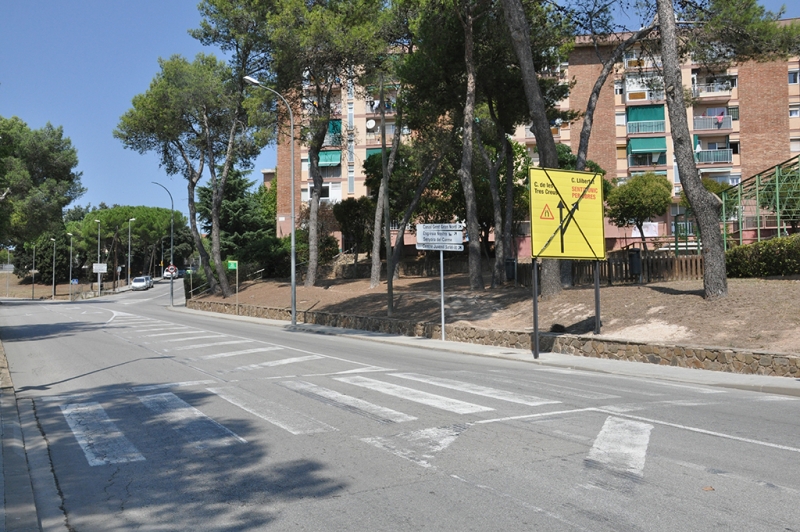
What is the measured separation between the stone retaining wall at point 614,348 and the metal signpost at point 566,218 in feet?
3.22

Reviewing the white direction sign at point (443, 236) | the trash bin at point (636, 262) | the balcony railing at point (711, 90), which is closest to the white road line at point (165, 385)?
the white direction sign at point (443, 236)

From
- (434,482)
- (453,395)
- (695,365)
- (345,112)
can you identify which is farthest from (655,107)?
(434,482)

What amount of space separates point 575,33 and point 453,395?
2076 cm

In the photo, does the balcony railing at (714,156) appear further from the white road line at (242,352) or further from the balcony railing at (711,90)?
the white road line at (242,352)

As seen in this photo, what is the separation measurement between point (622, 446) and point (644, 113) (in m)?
51.9

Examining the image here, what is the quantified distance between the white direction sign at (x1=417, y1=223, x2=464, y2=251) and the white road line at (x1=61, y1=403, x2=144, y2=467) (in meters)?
13.3

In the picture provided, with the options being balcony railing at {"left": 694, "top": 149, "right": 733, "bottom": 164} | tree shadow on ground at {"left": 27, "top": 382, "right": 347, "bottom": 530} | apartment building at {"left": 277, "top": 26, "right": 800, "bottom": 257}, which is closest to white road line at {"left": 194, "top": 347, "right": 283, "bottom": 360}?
tree shadow on ground at {"left": 27, "top": 382, "right": 347, "bottom": 530}

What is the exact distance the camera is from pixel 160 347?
64.9ft

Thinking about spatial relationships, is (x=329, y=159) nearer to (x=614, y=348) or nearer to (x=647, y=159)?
(x=647, y=159)

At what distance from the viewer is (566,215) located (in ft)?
57.0

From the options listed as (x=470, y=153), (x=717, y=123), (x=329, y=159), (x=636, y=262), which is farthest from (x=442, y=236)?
(x=717, y=123)

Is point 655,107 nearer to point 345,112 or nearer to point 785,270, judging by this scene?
point 345,112

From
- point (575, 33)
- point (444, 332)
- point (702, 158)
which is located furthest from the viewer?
point (702, 158)

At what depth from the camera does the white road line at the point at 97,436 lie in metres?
7.29
